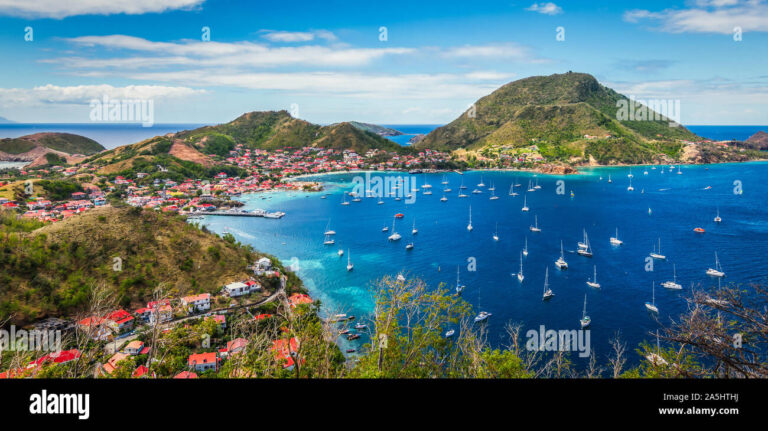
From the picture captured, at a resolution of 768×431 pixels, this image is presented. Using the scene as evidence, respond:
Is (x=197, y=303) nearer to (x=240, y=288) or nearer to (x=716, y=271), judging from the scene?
(x=240, y=288)

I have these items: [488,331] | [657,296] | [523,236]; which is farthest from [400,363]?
[523,236]

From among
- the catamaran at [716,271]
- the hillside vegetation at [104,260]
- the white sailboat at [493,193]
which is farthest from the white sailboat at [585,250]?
the hillside vegetation at [104,260]

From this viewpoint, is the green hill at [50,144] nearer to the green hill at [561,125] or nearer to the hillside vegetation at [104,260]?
the hillside vegetation at [104,260]

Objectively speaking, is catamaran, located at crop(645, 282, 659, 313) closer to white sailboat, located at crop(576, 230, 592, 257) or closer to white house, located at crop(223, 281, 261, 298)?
white sailboat, located at crop(576, 230, 592, 257)

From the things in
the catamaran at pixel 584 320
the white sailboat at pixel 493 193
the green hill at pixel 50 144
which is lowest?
the catamaran at pixel 584 320

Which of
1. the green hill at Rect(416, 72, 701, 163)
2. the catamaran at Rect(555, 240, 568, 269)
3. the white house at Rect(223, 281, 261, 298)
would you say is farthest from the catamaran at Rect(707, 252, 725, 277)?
the green hill at Rect(416, 72, 701, 163)
